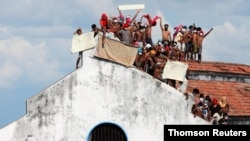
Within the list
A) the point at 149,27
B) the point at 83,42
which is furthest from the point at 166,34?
the point at 83,42

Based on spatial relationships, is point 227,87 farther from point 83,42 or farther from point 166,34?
point 83,42

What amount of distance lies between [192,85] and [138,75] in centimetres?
512

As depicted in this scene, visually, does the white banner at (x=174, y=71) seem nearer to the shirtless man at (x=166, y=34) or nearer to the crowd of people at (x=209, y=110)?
the crowd of people at (x=209, y=110)

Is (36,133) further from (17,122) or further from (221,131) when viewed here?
(221,131)

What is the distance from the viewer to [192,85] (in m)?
28.7

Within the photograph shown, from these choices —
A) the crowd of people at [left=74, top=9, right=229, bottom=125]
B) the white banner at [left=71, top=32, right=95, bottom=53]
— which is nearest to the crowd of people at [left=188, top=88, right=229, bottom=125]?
the crowd of people at [left=74, top=9, right=229, bottom=125]

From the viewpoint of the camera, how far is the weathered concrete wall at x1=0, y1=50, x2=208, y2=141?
23.7m

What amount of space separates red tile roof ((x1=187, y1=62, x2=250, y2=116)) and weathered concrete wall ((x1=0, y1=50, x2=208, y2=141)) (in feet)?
11.8

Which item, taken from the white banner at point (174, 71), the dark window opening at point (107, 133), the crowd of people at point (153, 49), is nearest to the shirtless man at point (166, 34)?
the crowd of people at point (153, 49)

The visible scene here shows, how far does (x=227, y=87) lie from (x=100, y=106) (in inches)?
311

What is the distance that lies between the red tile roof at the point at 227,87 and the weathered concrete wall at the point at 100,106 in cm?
A: 361

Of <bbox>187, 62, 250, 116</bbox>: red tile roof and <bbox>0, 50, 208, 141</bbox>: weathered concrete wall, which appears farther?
<bbox>187, 62, 250, 116</bbox>: red tile roof

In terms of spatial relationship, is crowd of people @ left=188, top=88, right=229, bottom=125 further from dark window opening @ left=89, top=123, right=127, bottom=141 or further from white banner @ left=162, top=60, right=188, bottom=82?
dark window opening @ left=89, top=123, right=127, bottom=141

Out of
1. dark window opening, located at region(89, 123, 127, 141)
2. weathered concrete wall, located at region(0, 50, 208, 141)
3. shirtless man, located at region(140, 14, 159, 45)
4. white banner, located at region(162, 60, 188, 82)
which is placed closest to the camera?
weathered concrete wall, located at region(0, 50, 208, 141)
